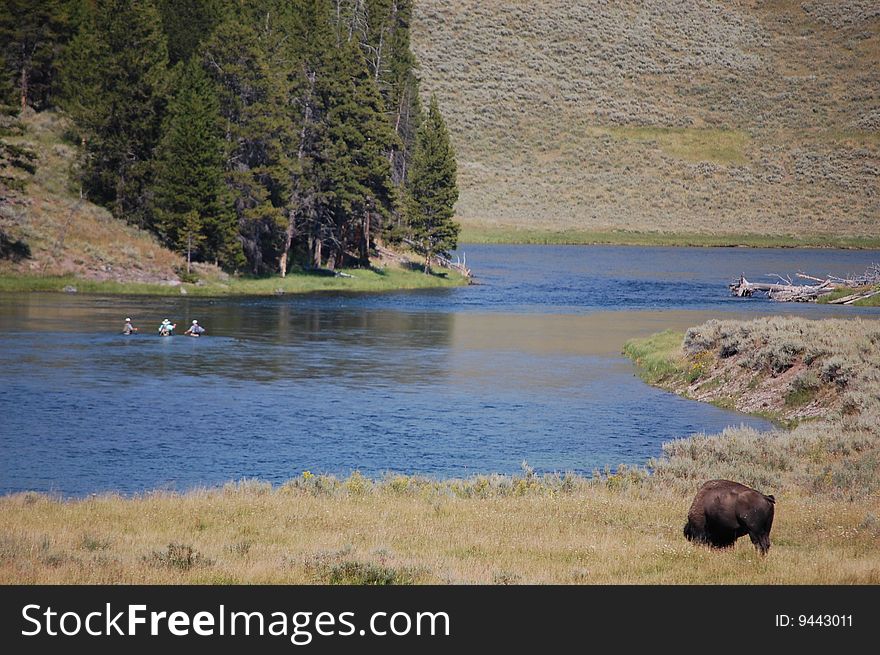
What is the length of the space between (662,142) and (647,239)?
3269cm

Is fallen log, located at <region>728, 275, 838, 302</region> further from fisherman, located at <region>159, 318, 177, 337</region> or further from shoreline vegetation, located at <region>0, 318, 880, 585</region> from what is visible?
shoreline vegetation, located at <region>0, 318, 880, 585</region>

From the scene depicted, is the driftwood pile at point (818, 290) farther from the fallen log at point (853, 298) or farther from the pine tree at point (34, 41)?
the pine tree at point (34, 41)

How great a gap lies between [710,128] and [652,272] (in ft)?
278

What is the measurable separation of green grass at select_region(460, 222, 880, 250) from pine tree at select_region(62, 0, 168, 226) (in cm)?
7410

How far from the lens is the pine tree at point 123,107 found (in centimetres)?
7325

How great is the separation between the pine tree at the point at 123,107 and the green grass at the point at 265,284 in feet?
25.2

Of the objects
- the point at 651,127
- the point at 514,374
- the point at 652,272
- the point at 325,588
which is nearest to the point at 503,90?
the point at 651,127

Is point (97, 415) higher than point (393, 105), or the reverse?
point (393, 105)

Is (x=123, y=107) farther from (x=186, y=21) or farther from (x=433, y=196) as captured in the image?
(x=433, y=196)

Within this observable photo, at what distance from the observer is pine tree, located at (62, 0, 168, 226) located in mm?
73250

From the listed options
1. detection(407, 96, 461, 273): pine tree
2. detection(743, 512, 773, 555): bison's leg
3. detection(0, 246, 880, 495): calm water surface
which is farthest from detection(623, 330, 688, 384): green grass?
detection(407, 96, 461, 273): pine tree

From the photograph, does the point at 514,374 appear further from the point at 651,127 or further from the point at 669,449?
the point at 651,127

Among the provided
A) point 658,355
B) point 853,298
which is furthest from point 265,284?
point 853,298

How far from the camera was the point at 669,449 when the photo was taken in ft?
91.9
